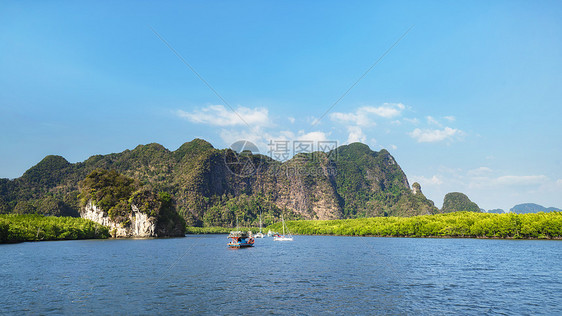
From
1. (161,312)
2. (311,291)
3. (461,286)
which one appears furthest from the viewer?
(461,286)

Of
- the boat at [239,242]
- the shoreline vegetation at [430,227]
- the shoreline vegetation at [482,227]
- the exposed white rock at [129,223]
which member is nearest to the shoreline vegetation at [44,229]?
the shoreline vegetation at [430,227]

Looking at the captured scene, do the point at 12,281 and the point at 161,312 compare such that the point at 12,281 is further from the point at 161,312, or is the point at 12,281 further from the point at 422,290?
the point at 422,290

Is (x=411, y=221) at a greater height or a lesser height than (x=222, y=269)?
greater

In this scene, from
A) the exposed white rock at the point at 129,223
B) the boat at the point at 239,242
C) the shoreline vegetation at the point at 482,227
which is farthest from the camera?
the exposed white rock at the point at 129,223

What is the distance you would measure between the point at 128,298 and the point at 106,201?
142716 millimetres

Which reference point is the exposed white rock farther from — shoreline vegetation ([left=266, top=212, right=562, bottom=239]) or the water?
shoreline vegetation ([left=266, top=212, right=562, bottom=239])

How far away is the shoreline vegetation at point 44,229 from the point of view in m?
104

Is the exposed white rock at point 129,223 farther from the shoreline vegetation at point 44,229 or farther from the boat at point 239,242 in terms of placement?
the boat at point 239,242

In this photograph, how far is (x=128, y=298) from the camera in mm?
31359

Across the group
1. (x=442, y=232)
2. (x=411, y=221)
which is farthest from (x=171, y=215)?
(x=442, y=232)

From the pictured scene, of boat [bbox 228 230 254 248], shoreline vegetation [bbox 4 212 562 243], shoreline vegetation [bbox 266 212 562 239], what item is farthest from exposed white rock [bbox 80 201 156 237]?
shoreline vegetation [bbox 266 212 562 239]

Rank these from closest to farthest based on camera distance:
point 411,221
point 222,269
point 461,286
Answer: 1. point 461,286
2. point 222,269
3. point 411,221

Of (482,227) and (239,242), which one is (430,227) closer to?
(482,227)

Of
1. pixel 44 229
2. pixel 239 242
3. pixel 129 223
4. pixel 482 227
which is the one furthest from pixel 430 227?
pixel 44 229
